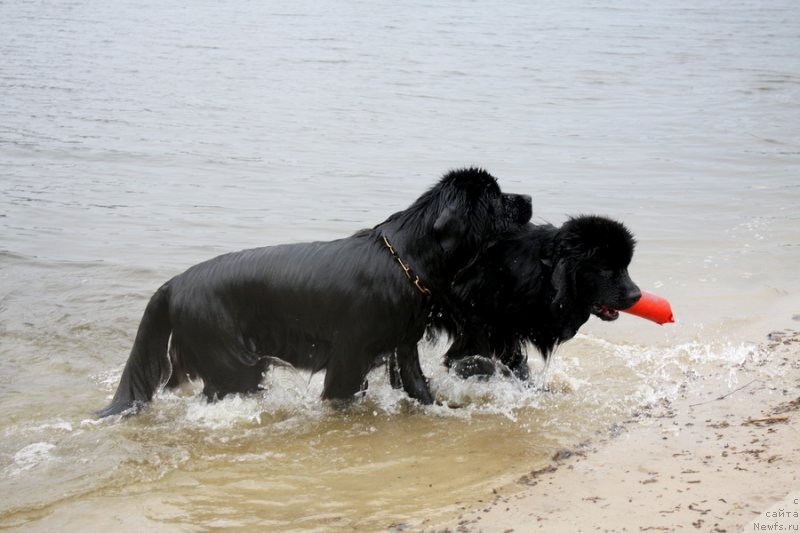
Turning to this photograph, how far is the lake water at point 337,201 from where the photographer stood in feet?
16.4

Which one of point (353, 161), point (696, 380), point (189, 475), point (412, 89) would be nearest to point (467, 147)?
point (353, 161)

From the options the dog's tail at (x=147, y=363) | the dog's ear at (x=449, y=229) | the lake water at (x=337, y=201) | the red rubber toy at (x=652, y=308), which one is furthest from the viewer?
the red rubber toy at (x=652, y=308)

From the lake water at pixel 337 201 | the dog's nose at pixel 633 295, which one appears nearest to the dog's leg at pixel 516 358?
the lake water at pixel 337 201

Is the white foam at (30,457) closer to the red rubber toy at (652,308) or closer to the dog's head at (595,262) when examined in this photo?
the dog's head at (595,262)

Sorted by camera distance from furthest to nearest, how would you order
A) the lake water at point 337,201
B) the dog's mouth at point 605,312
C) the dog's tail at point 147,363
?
1. the dog's mouth at point 605,312
2. the dog's tail at point 147,363
3. the lake water at point 337,201

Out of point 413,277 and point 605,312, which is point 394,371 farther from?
point 605,312

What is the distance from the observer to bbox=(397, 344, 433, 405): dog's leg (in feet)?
18.7

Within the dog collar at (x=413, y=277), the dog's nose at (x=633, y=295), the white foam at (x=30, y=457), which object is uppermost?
the dog collar at (x=413, y=277)

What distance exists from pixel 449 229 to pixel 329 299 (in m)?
0.77

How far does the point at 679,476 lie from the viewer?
4.28m

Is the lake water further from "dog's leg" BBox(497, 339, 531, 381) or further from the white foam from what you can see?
"dog's leg" BBox(497, 339, 531, 381)

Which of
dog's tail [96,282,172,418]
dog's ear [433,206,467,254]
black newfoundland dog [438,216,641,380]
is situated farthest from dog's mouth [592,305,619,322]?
dog's tail [96,282,172,418]

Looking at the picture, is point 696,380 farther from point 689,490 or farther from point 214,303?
point 214,303

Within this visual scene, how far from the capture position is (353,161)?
42.7ft
